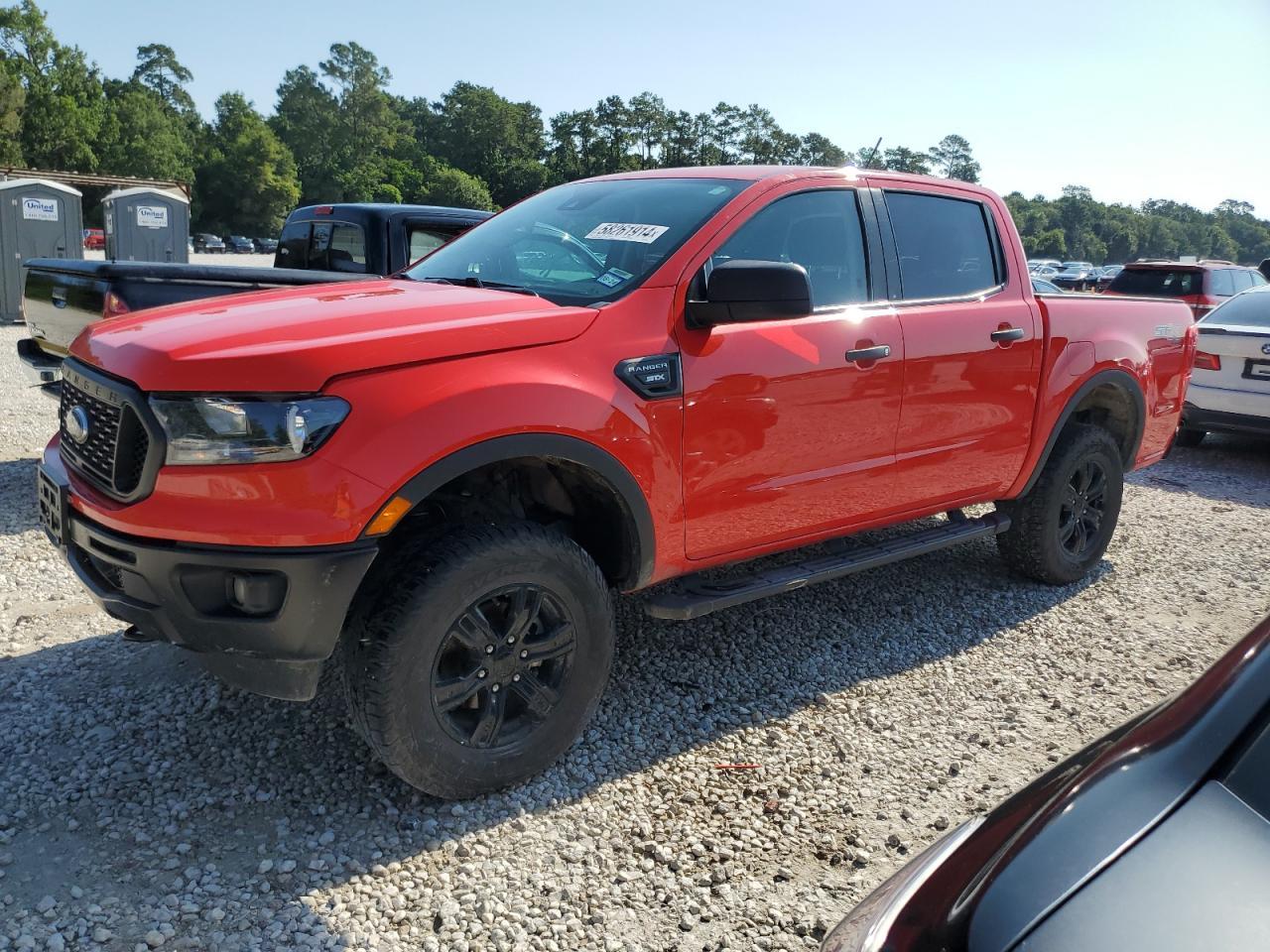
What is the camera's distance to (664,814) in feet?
9.84

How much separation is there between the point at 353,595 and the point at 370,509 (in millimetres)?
275

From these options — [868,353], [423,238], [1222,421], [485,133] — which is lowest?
[1222,421]

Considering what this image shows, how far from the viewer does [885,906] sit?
141cm

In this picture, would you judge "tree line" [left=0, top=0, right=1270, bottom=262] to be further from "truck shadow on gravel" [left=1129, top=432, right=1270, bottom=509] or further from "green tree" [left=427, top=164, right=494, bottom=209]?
"truck shadow on gravel" [left=1129, top=432, right=1270, bottom=509]

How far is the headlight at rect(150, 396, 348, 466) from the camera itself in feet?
8.14

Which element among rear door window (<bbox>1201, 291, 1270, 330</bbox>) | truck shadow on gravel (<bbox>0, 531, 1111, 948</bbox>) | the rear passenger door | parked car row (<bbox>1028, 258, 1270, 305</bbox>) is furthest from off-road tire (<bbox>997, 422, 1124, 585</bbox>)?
parked car row (<bbox>1028, 258, 1270, 305</bbox>)

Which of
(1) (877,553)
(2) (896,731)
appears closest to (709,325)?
(1) (877,553)

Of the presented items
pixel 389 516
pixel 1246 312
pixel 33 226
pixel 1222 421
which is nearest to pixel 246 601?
pixel 389 516

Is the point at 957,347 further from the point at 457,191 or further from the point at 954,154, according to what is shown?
the point at 954,154

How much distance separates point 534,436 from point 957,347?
2122mm

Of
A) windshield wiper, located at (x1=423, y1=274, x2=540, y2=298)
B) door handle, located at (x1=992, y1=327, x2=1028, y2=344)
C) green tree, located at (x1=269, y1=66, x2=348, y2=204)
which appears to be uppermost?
green tree, located at (x1=269, y1=66, x2=348, y2=204)

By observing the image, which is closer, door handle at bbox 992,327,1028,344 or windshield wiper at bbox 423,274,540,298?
windshield wiper at bbox 423,274,540,298

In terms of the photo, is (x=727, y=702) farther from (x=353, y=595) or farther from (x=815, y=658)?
(x=353, y=595)

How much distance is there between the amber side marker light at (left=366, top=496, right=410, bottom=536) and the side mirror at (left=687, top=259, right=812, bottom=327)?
115 cm
